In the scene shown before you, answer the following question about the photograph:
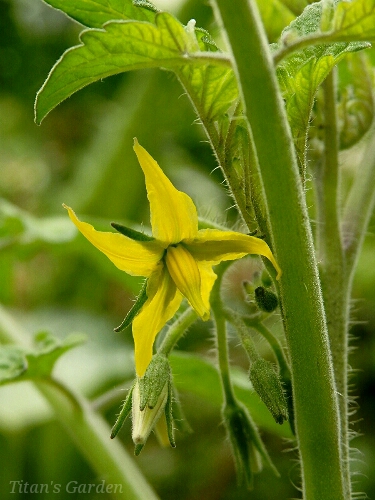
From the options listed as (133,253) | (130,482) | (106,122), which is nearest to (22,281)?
(106,122)

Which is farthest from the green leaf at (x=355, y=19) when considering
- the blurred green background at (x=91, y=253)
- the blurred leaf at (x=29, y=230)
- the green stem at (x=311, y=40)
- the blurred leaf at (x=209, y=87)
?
the blurred leaf at (x=29, y=230)

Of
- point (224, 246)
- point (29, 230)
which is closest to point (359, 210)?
point (224, 246)

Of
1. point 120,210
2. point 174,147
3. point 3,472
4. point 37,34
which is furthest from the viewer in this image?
point 37,34

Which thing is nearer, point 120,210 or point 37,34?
point 120,210

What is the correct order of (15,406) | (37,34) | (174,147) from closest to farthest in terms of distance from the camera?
(15,406) → (174,147) → (37,34)

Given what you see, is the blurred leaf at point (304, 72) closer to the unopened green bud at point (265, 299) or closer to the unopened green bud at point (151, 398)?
the unopened green bud at point (265, 299)

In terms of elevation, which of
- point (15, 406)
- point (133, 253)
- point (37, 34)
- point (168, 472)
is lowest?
point (168, 472)

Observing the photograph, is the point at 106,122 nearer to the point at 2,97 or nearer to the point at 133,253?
the point at 2,97

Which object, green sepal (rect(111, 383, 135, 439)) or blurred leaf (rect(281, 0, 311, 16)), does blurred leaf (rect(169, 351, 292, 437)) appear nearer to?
green sepal (rect(111, 383, 135, 439))
